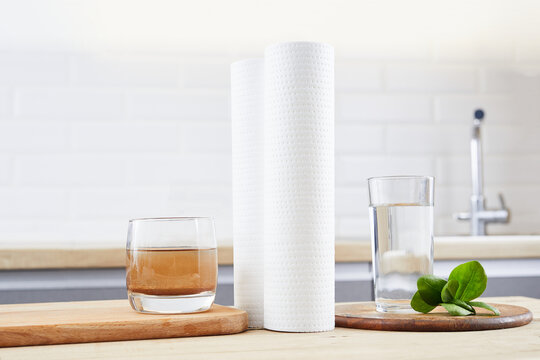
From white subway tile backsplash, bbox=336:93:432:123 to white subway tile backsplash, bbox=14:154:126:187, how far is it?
0.83 metres

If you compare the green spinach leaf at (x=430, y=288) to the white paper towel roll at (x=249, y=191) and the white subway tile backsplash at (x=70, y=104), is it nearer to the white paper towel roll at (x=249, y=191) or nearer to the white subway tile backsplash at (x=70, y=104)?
the white paper towel roll at (x=249, y=191)

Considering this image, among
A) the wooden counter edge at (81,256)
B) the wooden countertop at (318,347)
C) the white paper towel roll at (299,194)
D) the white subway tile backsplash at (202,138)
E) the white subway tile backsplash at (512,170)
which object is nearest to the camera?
the wooden countertop at (318,347)

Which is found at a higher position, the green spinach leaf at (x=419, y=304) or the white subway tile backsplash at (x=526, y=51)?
the white subway tile backsplash at (x=526, y=51)

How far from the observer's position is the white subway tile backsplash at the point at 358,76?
262 centimetres

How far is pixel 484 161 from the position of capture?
270 centimetres

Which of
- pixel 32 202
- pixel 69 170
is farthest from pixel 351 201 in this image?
pixel 32 202

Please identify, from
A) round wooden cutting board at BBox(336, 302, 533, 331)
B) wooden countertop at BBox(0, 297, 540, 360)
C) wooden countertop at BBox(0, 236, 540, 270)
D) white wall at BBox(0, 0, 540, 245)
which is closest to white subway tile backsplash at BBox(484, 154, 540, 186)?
white wall at BBox(0, 0, 540, 245)

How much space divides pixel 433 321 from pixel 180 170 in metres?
1.73

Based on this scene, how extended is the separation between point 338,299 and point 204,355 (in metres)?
1.14

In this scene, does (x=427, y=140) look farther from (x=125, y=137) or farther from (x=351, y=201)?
(x=125, y=137)

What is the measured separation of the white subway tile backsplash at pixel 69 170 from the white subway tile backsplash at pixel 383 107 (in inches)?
32.8

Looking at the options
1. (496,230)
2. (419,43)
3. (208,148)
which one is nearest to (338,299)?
(208,148)

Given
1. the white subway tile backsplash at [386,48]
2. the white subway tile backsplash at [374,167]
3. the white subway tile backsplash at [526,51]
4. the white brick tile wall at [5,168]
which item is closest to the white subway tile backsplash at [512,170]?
the white subway tile backsplash at [374,167]

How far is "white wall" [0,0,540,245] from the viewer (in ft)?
7.97
